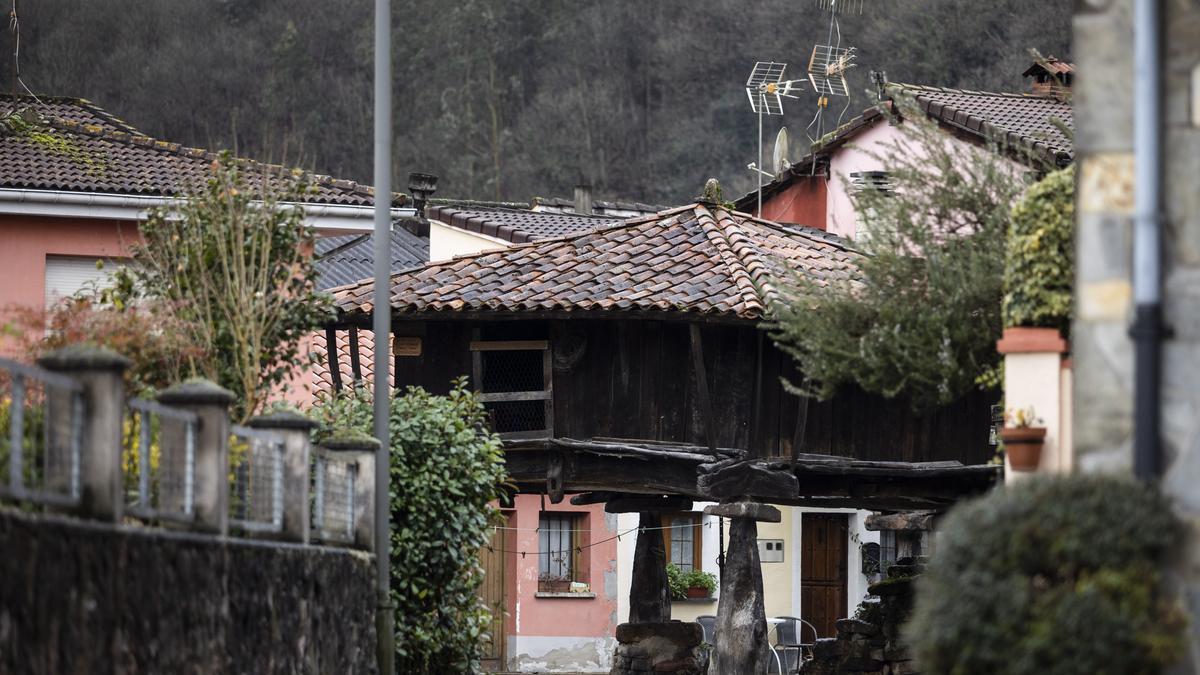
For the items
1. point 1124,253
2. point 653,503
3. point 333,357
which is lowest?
point 653,503

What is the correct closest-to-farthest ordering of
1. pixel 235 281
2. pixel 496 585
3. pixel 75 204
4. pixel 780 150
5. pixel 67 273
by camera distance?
pixel 235 281 < pixel 75 204 < pixel 67 273 < pixel 780 150 < pixel 496 585

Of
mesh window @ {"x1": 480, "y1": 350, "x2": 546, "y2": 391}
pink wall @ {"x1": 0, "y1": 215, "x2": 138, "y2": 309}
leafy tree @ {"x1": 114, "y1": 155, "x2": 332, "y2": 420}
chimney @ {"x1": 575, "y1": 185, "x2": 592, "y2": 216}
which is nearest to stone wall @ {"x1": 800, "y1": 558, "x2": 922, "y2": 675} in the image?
mesh window @ {"x1": 480, "y1": 350, "x2": 546, "y2": 391}

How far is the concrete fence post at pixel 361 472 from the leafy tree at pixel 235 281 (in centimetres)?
70

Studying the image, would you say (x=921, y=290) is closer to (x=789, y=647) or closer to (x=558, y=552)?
(x=789, y=647)

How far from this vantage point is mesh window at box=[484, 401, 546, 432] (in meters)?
17.2

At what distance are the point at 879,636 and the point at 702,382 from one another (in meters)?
5.22

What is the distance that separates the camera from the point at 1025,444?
964 cm

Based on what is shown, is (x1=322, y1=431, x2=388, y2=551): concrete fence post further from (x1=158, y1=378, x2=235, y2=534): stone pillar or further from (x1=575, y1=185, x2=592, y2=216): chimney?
(x1=575, y1=185, x2=592, y2=216): chimney

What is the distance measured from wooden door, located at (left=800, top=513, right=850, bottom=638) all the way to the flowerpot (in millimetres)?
23911

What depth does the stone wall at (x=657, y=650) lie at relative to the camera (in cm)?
2020

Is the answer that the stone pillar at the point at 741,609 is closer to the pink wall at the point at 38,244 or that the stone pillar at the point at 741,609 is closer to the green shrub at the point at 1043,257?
the green shrub at the point at 1043,257

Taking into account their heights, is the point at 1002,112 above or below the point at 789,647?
above

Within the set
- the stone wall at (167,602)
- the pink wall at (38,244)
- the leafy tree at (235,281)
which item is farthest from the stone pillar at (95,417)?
the pink wall at (38,244)

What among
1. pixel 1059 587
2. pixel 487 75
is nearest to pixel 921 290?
pixel 1059 587
